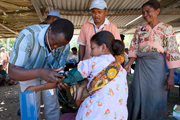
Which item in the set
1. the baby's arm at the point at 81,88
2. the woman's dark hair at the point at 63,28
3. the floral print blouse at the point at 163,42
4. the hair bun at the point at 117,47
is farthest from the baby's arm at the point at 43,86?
the floral print blouse at the point at 163,42

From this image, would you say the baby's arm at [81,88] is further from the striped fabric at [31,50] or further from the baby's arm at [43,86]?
the striped fabric at [31,50]

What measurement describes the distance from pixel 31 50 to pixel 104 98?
40.0 inches

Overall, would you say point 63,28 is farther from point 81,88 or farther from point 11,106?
point 11,106

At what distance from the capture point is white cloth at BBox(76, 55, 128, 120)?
1.16 meters

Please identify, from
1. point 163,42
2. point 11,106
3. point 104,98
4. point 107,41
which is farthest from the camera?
point 11,106

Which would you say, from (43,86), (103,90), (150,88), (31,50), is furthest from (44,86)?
(150,88)

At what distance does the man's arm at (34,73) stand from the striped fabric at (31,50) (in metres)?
0.08

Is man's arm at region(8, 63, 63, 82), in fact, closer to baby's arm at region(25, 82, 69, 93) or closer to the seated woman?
baby's arm at region(25, 82, 69, 93)

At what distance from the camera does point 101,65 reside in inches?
49.1

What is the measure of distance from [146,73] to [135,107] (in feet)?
1.76

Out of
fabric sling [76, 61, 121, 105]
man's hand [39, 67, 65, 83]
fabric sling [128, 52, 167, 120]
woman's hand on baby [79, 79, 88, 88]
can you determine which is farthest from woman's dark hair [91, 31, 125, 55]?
fabric sling [128, 52, 167, 120]

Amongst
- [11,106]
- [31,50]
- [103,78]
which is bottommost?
[11,106]

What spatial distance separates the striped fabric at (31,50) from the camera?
146 centimetres

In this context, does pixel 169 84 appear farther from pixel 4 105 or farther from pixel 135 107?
pixel 4 105
